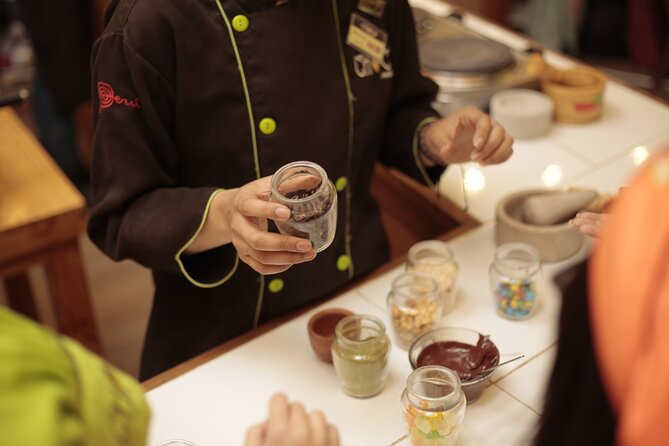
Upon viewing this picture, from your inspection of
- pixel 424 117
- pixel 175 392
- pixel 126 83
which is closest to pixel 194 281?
pixel 175 392

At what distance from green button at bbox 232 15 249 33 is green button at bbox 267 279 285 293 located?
0.44 metres

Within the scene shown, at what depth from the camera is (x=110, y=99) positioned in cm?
127

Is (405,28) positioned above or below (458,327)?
above

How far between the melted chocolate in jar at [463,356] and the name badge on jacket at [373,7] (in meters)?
0.60

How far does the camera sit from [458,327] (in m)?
1.38

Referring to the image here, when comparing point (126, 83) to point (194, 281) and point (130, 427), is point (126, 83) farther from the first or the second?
point (130, 427)

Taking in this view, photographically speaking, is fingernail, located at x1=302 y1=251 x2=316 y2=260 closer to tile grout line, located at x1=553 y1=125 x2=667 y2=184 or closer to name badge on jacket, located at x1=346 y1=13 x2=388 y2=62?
name badge on jacket, located at x1=346 y1=13 x2=388 y2=62

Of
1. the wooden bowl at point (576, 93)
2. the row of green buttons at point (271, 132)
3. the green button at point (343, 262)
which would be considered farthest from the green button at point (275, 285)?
the wooden bowl at point (576, 93)

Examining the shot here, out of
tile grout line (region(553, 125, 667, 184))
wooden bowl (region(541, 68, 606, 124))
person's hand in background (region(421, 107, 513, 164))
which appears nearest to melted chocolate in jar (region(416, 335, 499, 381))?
person's hand in background (region(421, 107, 513, 164))

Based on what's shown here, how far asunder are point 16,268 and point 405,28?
111cm

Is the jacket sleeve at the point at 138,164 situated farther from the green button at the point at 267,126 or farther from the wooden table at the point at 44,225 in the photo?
the wooden table at the point at 44,225

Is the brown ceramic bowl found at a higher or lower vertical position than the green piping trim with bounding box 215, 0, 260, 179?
lower

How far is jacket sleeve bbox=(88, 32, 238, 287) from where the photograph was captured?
4.16ft

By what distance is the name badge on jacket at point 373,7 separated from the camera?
147 cm
